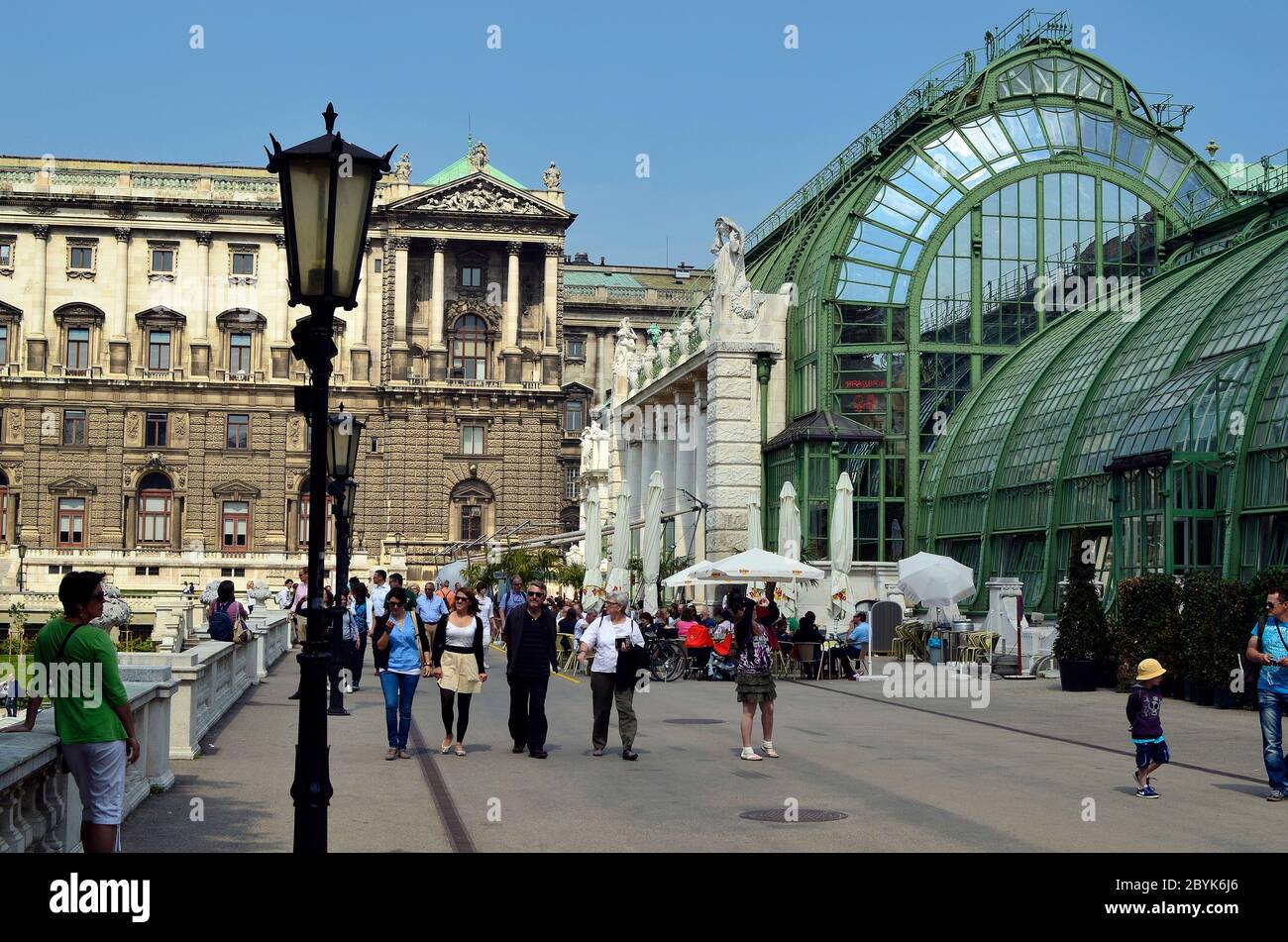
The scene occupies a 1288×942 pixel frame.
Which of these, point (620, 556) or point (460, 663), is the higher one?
point (620, 556)

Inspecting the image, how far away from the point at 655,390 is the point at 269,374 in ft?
140

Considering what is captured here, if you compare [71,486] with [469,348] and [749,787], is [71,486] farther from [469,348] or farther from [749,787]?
[749,787]

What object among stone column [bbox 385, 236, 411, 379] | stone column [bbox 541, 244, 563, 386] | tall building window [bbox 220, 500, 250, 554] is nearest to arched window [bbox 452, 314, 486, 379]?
stone column [bbox 385, 236, 411, 379]

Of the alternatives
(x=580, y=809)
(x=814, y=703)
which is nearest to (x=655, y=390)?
(x=814, y=703)

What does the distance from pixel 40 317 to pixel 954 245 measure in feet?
202

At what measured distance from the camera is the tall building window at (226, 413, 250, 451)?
93500 millimetres

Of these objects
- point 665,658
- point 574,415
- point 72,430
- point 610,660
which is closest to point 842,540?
point 665,658

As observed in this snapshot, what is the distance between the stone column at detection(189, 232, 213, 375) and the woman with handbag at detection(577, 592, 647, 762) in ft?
255

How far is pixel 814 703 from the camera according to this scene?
2731 centimetres

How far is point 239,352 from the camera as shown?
9431 cm

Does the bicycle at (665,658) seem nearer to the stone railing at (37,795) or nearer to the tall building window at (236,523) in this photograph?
the stone railing at (37,795)

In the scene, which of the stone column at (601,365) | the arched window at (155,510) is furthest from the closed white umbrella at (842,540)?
the stone column at (601,365)

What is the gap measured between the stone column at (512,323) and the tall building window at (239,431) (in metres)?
15.2
